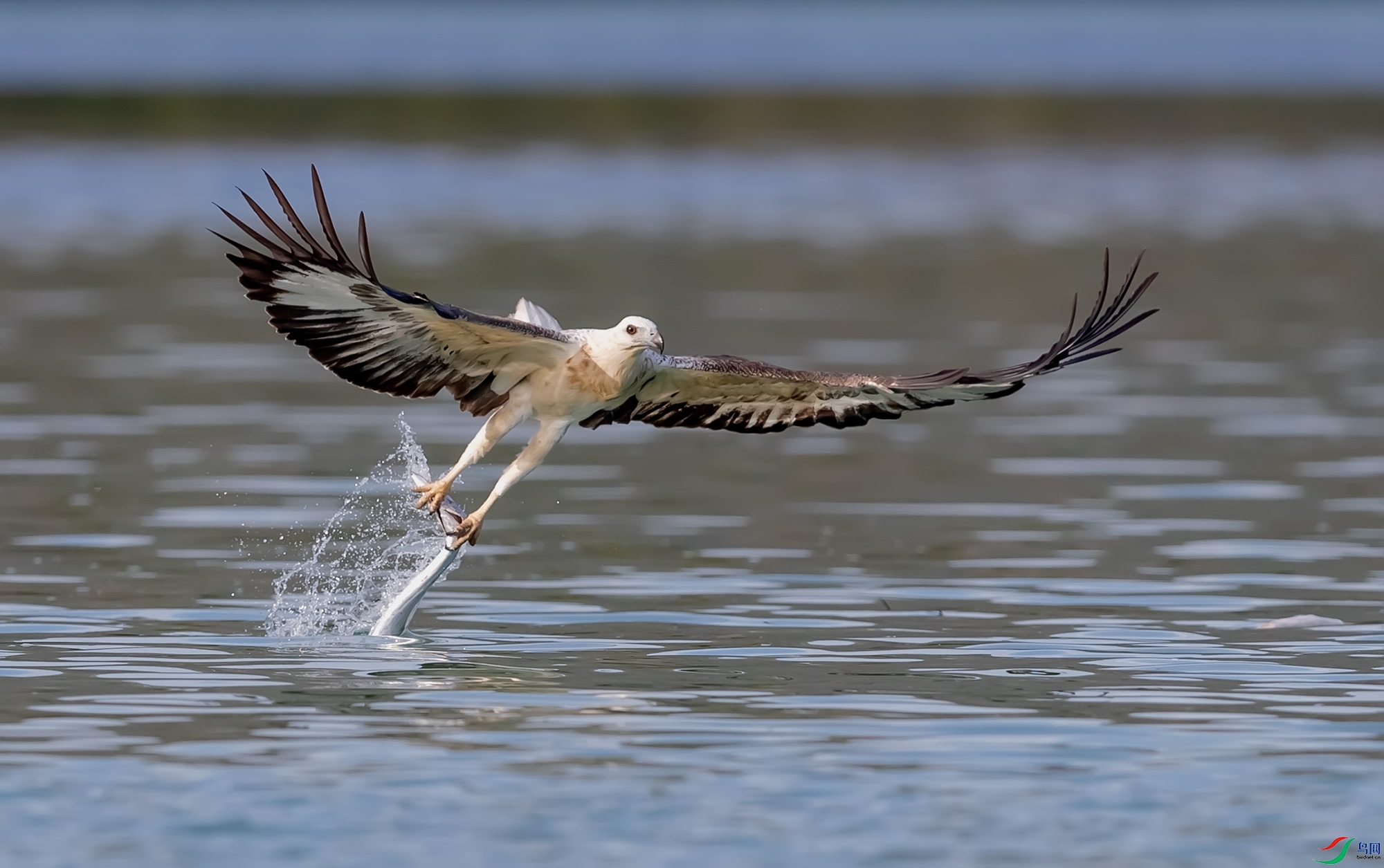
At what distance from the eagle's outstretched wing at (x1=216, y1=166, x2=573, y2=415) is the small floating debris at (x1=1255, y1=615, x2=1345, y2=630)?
388cm

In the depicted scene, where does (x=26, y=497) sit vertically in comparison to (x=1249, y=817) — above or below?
above

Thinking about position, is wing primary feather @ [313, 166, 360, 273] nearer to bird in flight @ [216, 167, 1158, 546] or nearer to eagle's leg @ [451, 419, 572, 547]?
bird in flight @ [216, 167, 1158, 546]

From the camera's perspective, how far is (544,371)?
14.2m

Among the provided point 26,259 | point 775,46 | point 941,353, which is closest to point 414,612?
point 941,353

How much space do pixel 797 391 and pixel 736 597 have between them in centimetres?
135

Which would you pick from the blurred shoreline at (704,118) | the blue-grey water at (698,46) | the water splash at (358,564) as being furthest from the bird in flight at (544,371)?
the blue-grey water at (698,46)

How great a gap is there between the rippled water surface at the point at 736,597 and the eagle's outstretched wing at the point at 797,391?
104cm

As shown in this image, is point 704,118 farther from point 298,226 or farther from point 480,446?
point 298,226

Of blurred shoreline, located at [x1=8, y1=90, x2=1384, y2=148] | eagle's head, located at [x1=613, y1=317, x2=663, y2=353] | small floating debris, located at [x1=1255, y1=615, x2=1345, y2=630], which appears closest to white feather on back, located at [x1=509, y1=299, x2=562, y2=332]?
eagle's head, located at [x1=613, y1=317, x2=663, y2=353]

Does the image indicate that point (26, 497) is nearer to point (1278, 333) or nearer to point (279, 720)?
point (279, 720)

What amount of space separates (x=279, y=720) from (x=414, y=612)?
2.84 meters

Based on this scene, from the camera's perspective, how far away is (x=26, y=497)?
1861cm

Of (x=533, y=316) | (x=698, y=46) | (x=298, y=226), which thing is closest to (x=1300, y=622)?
(x=533, y=316)

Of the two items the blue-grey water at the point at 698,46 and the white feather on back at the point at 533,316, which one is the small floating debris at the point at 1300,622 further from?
the blue-grey water at the point at 698,46
